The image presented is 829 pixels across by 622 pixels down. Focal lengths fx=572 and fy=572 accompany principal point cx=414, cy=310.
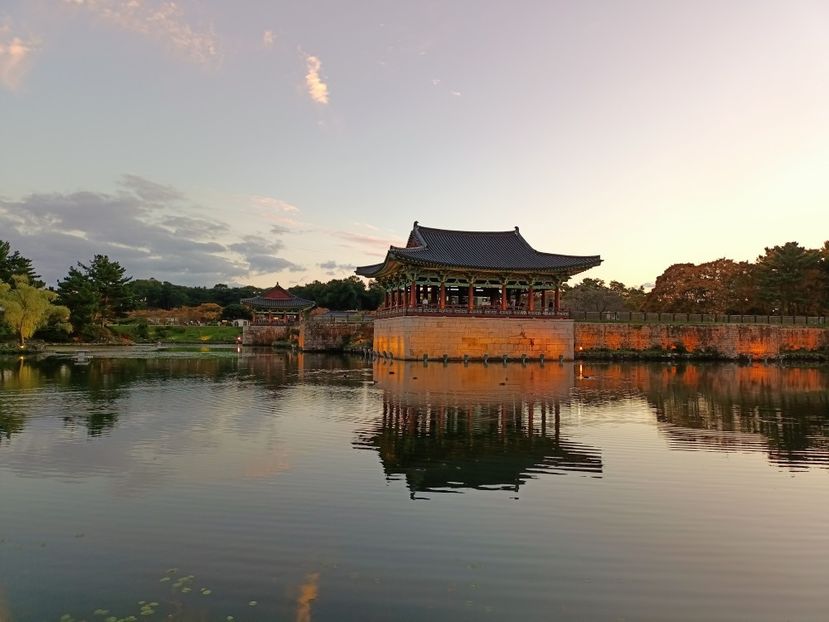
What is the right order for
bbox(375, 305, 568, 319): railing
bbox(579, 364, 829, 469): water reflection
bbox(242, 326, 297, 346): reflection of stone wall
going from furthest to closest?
bbox(242, 326, 297, 346): reflection of stone wall, bbox(375, 305, 568, 319): railing, bbox(579, 364, 829, 469): water reflection

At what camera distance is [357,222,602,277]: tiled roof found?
42188 mm

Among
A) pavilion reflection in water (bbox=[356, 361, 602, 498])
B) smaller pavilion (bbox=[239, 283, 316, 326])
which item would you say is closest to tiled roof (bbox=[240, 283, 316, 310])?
smaller pavilion (bbox=[239, 283, 316, 326])

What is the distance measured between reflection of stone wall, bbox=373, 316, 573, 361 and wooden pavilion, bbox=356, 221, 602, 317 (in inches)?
28.3

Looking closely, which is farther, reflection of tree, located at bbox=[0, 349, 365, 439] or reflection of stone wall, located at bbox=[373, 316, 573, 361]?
reflection of stone wall, located at bbox=[373, 316, 573, 361]

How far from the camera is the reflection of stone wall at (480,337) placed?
136 feet

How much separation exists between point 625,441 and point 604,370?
2476cm

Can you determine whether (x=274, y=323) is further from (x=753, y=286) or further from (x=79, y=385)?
(x=753, y=286)

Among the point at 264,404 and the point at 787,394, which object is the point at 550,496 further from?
the point at 787,394

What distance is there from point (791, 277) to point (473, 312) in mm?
41228

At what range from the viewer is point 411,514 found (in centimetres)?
826

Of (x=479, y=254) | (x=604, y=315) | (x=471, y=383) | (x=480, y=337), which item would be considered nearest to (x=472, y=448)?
(x=471, y=383)

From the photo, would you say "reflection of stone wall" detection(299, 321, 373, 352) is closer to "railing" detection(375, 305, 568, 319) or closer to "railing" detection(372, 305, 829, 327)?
"railing" detection(372, 305, 829, 327)

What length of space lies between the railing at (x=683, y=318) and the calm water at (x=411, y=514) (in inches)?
1229

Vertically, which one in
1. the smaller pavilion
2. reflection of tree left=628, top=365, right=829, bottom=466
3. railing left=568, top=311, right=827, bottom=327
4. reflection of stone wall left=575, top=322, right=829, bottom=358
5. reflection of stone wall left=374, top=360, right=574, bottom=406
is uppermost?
the smaller pavilion
